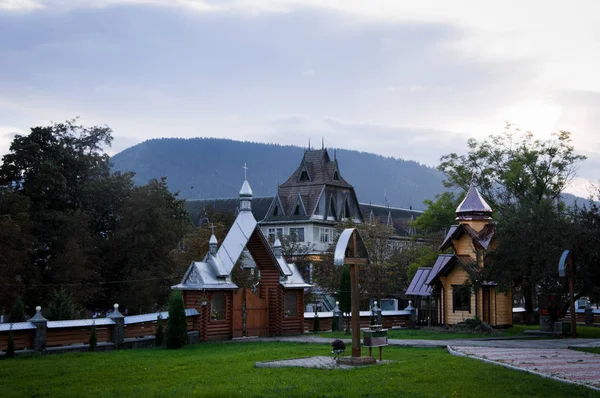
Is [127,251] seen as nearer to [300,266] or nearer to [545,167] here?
[300,266]

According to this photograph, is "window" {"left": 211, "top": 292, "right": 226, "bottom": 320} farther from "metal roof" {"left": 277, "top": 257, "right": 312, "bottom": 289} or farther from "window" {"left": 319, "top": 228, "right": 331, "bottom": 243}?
"window" {"left": 319, "top": 228, "right": 331, "bottom": 243}

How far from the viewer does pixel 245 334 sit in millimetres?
30141

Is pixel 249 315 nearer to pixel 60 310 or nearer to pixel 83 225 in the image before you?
pixel 60 310

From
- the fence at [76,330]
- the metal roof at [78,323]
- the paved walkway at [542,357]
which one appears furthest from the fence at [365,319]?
the metal roof at [78,323]

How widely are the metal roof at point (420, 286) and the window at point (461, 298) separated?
1571 mm

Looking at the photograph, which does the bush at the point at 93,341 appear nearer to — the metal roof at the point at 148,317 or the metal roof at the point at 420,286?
the metal roof at the point at 148,317

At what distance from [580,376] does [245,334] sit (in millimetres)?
16405

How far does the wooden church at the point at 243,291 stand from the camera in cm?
2839

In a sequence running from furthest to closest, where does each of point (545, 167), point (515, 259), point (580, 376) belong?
point (545, 167) < point (515, 259) < point (580, 376)

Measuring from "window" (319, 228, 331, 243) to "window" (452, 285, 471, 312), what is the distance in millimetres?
42697

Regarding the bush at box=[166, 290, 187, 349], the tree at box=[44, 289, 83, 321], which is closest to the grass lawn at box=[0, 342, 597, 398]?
the bush at box=[166, 290, 187, 349]

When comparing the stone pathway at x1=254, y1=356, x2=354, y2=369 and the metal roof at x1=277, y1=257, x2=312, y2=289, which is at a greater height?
the metal roof at x1=277, y1=257, x2=312, y2=289

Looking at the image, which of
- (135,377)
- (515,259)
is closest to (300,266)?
(515,259)

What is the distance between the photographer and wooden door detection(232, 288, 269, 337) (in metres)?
29.8
